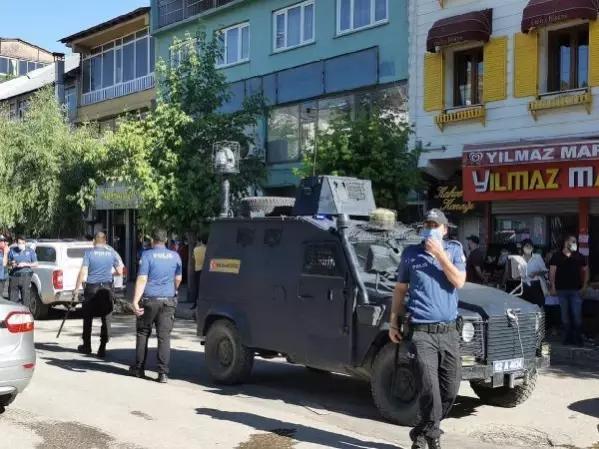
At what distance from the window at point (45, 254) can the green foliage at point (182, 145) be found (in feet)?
8.95

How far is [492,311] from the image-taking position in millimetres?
7527

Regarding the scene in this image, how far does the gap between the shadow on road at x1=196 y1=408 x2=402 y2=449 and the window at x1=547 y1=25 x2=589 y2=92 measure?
1096 centimetres

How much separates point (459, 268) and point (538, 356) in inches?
96.7

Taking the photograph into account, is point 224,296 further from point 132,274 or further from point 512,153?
point 132,274

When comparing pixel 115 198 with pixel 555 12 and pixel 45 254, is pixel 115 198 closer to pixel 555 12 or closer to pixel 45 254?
pixel 45 254

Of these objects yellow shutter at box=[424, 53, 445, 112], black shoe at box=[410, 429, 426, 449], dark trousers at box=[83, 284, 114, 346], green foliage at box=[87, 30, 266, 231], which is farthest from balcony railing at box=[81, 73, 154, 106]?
black shoe at box=[410, 429, 426, 449]

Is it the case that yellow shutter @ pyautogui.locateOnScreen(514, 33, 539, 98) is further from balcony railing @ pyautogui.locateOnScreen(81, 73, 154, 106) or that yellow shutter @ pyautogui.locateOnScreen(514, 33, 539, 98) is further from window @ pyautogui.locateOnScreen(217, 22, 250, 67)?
balcony railing @ pyautogui.locateOnScreen(81, 73, 154, 106)

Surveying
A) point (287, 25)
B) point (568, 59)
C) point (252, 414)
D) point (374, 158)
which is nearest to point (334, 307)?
point (252, 414)

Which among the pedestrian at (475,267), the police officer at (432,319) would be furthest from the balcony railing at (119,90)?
the police officer at (432,319)

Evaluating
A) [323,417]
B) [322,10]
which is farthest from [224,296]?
[322,10]

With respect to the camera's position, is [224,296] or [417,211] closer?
[224,296]

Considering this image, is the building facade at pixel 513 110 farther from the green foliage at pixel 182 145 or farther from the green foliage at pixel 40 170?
the green foliage at pixel 40 170

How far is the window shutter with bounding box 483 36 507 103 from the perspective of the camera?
1645 centimetres

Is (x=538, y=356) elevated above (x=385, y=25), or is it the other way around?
(x=385, y=25)
